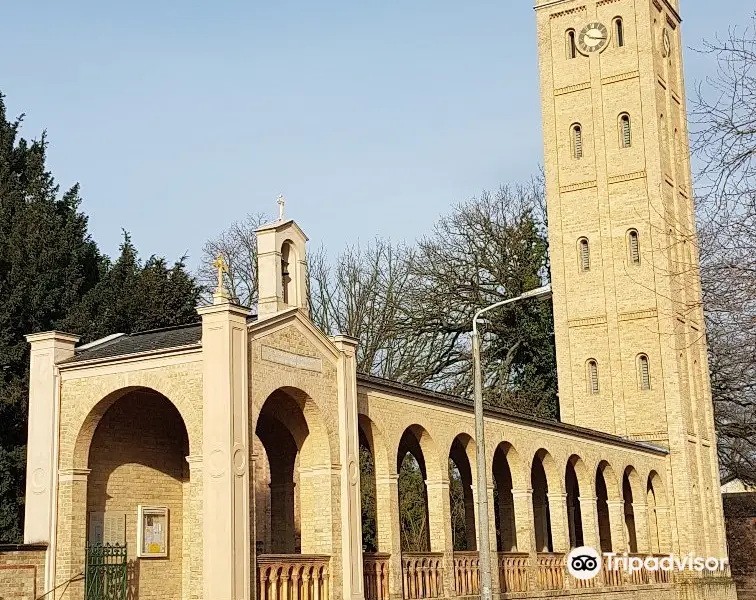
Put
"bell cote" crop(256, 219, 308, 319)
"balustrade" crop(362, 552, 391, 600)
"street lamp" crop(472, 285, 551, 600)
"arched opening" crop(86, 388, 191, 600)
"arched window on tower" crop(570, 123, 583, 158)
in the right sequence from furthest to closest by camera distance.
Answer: "arched window on tower" crop(570, 123, 583, 158) < "balustrade" crop(362, 552, 391, 600) < "bell cote" crop(256, 219, 308, 319) < "arched opening" crop(86, 388, 191, 600) < "street lamp" crop(472, 285, 551, 600)

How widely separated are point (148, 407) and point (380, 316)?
25165 millimetres

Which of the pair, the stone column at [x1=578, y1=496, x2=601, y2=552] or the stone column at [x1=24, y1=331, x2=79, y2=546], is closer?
the stone column at [x1=24, y1=331, x2=79, y2=546]

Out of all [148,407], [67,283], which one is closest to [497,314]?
[67,283]

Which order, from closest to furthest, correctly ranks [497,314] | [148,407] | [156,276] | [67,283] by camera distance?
1. [148,407]
2. [67,283]
3. [156,276]
4. [497,314]

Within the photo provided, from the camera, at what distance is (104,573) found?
1834 centimetres

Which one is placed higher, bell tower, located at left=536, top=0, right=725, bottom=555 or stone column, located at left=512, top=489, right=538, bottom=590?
bell tower, located at left=536, top=0, right=725, bottom=555

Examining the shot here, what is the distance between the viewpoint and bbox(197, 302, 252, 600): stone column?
16.9 m

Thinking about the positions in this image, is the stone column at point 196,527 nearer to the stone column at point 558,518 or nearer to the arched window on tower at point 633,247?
the stone column at point 558,518

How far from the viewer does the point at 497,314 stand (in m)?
43.8

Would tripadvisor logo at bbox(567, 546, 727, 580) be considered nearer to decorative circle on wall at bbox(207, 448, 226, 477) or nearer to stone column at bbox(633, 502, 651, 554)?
stone column at bbox(633, 502, 651, 554)

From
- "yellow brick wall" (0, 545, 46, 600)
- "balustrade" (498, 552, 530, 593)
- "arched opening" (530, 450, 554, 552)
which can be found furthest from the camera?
"arched opening" (530, 450, 554, 552)

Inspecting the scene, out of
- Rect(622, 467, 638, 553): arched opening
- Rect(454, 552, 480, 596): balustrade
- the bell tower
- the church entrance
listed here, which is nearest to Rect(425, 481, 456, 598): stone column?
Rect(454, 552, 480, 596): balustrade

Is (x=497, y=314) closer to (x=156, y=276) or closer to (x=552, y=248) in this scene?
(x=552, y=248)

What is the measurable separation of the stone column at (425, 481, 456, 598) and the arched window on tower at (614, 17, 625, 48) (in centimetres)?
2342
